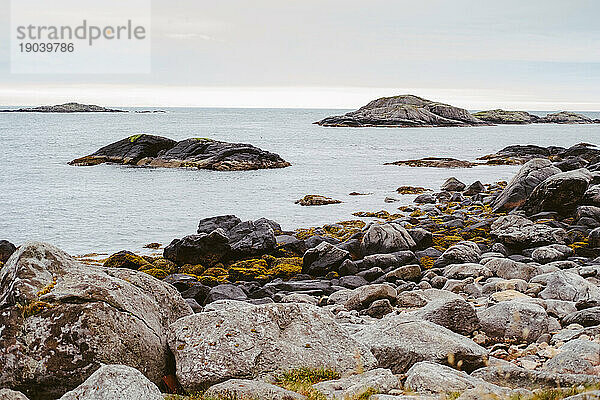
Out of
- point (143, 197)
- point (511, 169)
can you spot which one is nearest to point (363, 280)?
point (143, 197)

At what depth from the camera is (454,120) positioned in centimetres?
16525

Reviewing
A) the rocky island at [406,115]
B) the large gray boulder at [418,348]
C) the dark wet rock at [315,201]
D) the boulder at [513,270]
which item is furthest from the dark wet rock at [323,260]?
the rocky island at [406,115]

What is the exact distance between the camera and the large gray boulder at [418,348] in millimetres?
8078

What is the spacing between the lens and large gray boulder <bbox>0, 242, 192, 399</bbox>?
21.6ft

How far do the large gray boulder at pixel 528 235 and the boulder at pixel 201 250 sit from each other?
32.7 ft

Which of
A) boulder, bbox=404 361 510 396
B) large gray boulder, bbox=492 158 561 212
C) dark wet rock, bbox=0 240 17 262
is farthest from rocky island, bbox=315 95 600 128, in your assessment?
boulder, bbox=404 361 510 396

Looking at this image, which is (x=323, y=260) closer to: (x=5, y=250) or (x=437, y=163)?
(x=5, y=250)

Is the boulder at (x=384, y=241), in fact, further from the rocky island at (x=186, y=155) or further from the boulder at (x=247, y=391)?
the rocky island at (x=186, y=155)

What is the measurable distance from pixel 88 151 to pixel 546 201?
61.5m

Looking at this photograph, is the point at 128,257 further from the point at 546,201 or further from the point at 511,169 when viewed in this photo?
the point at 511,169

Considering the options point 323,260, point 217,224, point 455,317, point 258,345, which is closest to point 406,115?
point 217,224

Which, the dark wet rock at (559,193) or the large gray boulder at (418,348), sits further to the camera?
the dark wet rock at (559,193)

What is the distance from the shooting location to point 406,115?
6161 inches

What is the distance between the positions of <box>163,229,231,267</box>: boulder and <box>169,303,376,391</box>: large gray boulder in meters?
12.6
